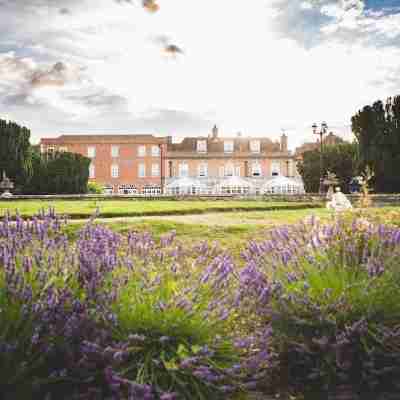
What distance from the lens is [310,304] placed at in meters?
2.22

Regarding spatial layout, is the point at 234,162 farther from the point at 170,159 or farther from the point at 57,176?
the point at 57,176

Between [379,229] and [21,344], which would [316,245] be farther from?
[21,344]

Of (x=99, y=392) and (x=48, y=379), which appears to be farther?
(x=99, y=392)

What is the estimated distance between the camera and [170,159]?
48000mm

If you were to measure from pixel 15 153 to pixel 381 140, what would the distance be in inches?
919

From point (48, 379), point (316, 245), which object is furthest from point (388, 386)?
point (48, 379)

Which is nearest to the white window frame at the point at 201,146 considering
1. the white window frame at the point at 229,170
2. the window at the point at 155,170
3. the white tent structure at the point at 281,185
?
the white window frame at the point at 229,170

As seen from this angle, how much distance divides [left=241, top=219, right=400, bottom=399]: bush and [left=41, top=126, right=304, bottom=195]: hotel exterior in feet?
141

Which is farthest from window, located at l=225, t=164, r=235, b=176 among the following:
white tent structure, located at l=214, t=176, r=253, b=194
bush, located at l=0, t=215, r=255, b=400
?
bush, located at l=0, t=215, r=255, b=400

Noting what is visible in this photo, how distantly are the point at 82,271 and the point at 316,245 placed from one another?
1.51 meters

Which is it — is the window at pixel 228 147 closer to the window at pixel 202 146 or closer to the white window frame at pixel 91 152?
the window at pixel 202 146

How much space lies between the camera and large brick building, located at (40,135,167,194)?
163ft

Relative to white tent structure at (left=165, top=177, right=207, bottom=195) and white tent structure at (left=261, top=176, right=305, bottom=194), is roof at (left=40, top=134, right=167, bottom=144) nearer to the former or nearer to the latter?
white tent structure at (left=165, top=177, right=207, bottom=195)

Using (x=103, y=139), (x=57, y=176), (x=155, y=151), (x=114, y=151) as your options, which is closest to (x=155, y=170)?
(x=155, y=151)
